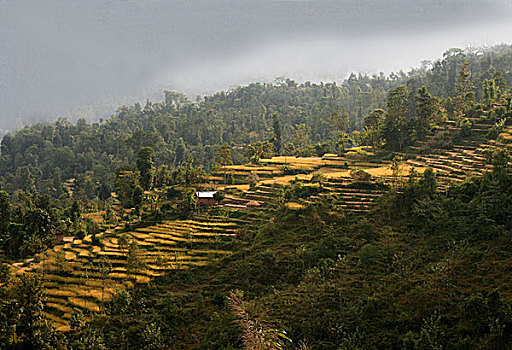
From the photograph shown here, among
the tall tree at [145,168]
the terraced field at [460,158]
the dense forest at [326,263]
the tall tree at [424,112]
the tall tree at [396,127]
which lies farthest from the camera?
the tall tree at [145,168]

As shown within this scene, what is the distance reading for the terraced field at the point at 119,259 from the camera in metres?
17.8

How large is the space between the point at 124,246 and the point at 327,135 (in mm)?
41491

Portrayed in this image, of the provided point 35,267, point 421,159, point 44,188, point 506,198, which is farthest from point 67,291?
point 44,188

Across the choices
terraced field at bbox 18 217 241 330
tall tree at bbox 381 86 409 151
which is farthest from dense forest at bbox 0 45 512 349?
terraced field at bbox 18 217 241 330

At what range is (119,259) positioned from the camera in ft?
69.4

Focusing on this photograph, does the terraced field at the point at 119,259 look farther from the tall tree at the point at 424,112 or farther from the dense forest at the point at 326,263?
the tall tree at the point at 424,112

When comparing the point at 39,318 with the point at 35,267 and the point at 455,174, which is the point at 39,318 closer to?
the point at 35,267

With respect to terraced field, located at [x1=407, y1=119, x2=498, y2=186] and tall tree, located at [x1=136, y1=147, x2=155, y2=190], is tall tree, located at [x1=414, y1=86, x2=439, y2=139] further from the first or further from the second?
tall tree, located at [x1=136, y1=147, x2=155, y2=190]

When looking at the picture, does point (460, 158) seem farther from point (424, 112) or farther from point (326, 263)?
point (326, 263)

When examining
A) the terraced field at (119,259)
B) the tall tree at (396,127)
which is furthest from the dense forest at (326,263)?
the terraced field at (119,259)

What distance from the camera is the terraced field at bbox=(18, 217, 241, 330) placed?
17.8 meters

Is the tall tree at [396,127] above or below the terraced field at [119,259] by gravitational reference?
above

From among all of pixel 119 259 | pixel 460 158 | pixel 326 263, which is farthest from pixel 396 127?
pixel 119 259

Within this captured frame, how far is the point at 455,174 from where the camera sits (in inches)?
968
